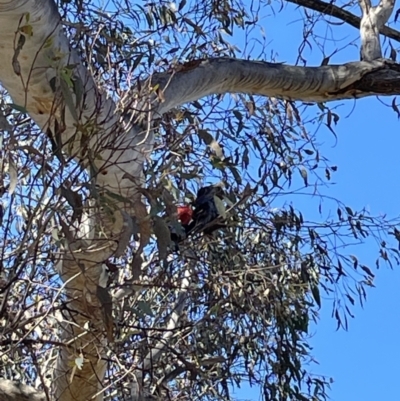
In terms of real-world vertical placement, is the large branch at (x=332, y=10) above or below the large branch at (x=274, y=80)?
above

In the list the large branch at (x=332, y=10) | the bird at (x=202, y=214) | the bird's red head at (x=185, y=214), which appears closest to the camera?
the bird at (x=202, y=214)

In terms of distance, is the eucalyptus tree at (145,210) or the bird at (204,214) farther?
the bird at (204,214)

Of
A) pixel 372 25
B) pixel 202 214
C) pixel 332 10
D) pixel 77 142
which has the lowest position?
pixel 77 142

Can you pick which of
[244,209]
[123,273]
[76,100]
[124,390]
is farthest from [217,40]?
[76,100]

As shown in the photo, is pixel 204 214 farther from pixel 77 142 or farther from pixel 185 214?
pixel 77 142

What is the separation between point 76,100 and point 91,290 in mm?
593

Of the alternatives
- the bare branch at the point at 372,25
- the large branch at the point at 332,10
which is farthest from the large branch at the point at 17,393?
the large branch at the point at 332,10

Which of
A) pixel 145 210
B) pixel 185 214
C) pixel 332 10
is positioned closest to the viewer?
pixel 145 210

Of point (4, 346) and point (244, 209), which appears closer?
point (4, 346)

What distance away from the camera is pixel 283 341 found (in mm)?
3656

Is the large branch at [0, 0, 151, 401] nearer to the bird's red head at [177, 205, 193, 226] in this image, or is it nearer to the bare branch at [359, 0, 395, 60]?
the bird's red head at [177, 205, 193, 226]

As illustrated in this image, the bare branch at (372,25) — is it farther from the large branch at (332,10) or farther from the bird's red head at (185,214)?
the bird's red head at (185,214)

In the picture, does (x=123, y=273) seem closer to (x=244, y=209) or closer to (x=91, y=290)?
(x=244, y=209)

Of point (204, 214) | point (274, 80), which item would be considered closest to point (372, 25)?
point (274, 80)
